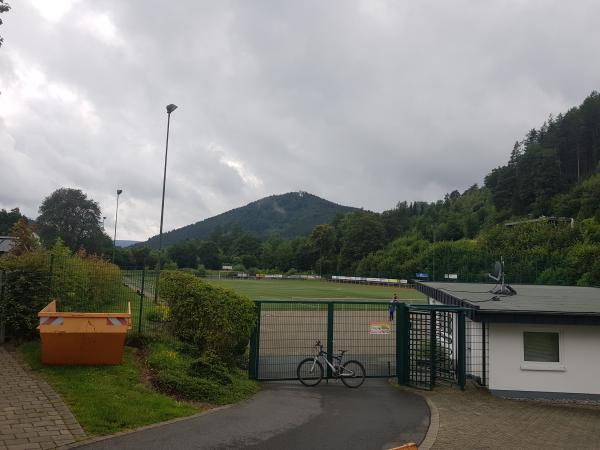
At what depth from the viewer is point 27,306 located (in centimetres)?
1052

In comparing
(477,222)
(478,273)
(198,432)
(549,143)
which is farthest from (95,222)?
(549,143)

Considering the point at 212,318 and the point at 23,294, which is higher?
the point at 23,294

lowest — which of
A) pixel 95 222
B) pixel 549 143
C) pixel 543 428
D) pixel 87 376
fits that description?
pixel 543 428

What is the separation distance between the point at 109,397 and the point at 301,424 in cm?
287

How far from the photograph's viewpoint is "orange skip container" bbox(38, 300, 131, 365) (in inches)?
331

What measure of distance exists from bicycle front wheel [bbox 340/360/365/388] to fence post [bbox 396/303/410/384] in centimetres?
89

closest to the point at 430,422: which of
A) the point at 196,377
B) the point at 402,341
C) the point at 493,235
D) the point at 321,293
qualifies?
the point at 402,341

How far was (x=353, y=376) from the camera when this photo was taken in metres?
9.90

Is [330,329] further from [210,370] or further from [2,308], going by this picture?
[2,308]

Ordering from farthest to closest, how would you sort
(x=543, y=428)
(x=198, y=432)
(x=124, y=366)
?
(x=124, y=366), (x=543, y=428), (x=198, y=432)

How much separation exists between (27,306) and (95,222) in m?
77.1

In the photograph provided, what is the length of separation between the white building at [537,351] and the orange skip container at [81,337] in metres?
7.06

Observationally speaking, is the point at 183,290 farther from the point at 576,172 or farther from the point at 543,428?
the point at 576,172

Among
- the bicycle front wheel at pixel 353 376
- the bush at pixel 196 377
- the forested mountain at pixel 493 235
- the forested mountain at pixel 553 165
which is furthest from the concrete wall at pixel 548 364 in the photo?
the forested mountain at pixel 553 165
